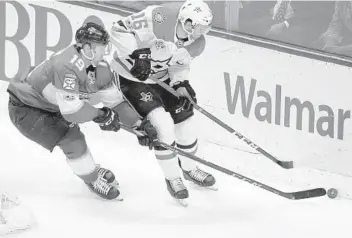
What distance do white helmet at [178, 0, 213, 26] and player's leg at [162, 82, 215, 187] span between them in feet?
1.62

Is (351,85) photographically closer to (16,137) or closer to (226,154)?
(226,154)

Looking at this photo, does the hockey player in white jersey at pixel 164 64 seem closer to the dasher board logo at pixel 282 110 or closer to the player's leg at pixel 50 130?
the player's leg at pixel 50 130

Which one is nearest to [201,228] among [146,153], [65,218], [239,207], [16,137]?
[239,207]

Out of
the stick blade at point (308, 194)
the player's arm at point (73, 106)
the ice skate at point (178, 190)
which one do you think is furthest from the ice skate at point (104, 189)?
the stick blade at point (308, 194)

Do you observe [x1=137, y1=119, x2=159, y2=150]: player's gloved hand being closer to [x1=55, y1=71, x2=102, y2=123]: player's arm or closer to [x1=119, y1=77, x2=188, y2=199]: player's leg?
[x1=119, y1=77, x2=188, y2=199]: player's leg

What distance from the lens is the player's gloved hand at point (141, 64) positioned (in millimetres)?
5309

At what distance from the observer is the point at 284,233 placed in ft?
17.1

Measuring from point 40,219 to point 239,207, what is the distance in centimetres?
99

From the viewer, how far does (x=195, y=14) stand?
17.2ft

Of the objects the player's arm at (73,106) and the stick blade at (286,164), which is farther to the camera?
the stick blade at (286,164)

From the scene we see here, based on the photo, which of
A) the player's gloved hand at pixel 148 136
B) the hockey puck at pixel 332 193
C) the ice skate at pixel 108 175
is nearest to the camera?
the player's gloved hand at pixel 148 136

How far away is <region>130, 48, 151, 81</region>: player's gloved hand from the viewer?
5309 millimetres

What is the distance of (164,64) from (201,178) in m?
0.67

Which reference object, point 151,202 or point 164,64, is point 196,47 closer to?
point 164,64
